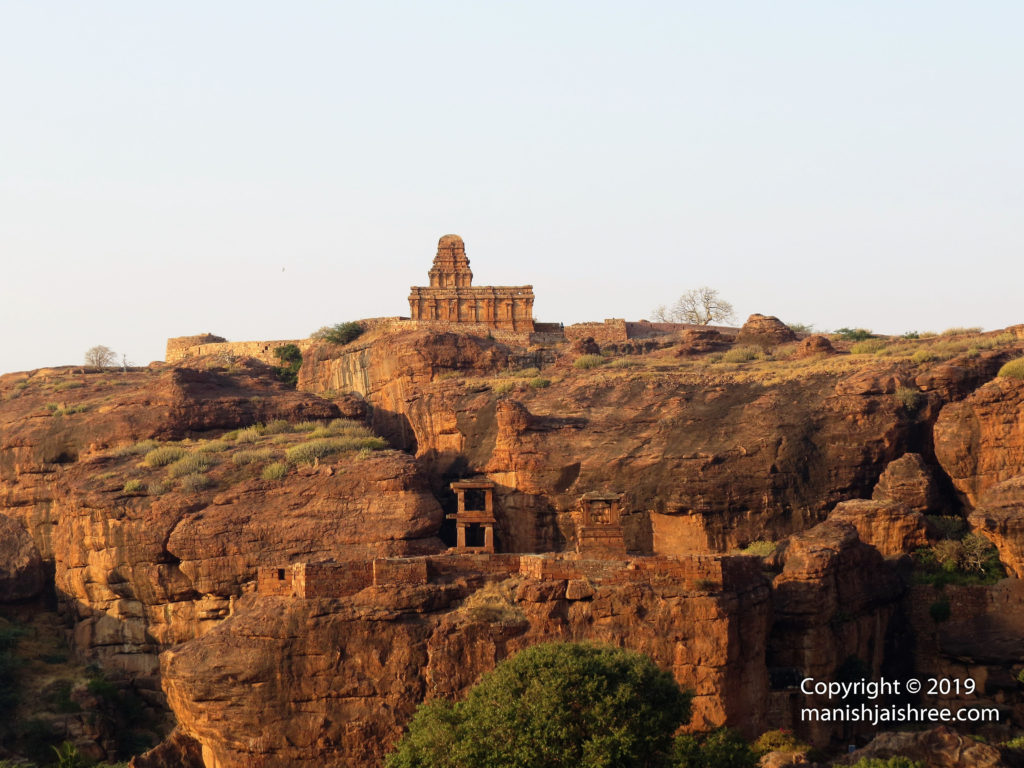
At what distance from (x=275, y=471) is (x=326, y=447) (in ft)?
8.38

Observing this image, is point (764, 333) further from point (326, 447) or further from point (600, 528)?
point (600, 528)

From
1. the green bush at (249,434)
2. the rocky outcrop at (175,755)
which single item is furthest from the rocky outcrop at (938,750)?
the green bush at (249,434)

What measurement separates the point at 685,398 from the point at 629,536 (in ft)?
21.6

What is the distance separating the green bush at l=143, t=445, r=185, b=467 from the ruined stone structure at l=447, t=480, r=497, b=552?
9.45m

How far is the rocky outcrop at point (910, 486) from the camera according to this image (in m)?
49.3

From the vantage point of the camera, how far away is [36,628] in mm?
53875

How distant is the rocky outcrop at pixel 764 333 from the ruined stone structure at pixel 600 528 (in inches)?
1027

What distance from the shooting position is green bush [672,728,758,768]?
114 feet

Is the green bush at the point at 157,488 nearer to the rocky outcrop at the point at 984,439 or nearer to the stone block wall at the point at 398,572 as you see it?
the stone block wall at the point at 398,572

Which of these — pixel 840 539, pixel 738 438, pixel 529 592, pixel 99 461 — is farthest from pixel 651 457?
pixel 99 461

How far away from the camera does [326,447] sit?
5381cm

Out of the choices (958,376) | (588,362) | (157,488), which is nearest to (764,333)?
(588,362)

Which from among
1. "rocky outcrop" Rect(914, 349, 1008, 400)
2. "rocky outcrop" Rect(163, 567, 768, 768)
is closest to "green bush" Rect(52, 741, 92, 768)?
"rocky outcrop" Rect(163, 567, 768, 768)

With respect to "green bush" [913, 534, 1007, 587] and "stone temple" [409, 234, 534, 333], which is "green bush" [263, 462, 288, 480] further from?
"stone temple" [409, 234, 534, 333]
